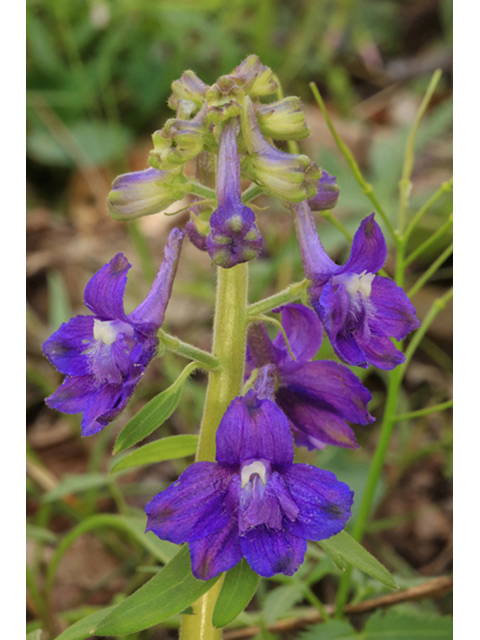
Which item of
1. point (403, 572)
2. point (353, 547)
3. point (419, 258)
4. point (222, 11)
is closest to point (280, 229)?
point (419, 258)

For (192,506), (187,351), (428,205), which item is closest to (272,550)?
(192,506)

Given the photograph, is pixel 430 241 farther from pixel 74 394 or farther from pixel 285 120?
pixel 74 394

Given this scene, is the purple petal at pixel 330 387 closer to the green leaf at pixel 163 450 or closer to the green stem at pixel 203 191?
the green leaf at pixel 163 450

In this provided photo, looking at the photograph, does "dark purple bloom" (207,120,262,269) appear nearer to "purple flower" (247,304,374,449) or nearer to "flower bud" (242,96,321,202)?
"flower bud" (242,96,321,202)

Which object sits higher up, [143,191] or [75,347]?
[143,191]

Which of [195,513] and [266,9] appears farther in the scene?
[266,9]

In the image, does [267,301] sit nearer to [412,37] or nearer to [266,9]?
[266,9]

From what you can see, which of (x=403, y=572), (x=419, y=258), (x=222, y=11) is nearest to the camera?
(x=403, y=572)

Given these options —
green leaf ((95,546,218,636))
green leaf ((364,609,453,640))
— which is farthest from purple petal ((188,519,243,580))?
green leaf ((364,609,453,640))

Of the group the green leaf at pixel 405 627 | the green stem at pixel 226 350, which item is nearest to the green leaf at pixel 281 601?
the green leaf at pixel 405 627
